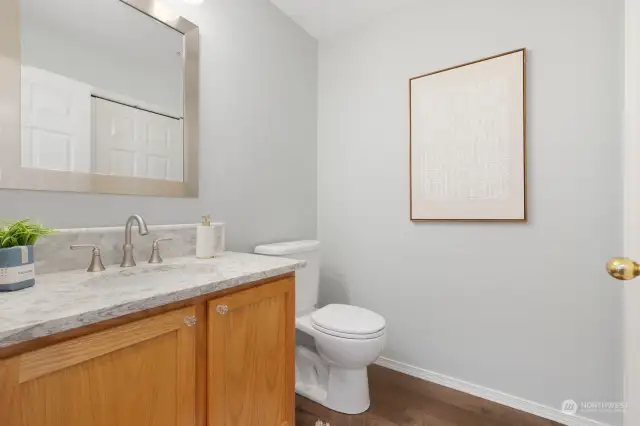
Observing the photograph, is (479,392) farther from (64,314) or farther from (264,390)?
(64,314)

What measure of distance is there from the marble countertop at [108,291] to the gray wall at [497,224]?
3.38 feet

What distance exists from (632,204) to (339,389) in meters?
1.45

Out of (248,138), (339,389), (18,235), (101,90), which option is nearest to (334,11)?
(248,138)

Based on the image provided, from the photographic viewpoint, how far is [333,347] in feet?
5.06

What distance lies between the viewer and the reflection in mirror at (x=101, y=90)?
3.59 feet

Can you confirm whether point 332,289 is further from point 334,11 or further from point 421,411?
point 334,11

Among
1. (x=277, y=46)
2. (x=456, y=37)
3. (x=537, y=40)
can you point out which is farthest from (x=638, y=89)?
(x=277, y=46)

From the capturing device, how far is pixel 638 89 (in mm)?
759

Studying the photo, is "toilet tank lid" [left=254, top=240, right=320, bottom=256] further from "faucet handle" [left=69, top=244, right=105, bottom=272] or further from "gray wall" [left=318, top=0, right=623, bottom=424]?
"faucet handle" [left=69, top=244, right=105, bottom=272]

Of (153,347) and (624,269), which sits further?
(153,347)

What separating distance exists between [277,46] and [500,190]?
1.65m

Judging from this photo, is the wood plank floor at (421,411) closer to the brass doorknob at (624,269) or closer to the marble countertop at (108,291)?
the marble countertop at (108,291)

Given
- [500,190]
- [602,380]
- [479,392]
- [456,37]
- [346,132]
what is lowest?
[479,392]

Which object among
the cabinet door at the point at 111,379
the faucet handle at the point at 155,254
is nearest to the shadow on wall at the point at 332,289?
the faucet handle at the point at 155,254
